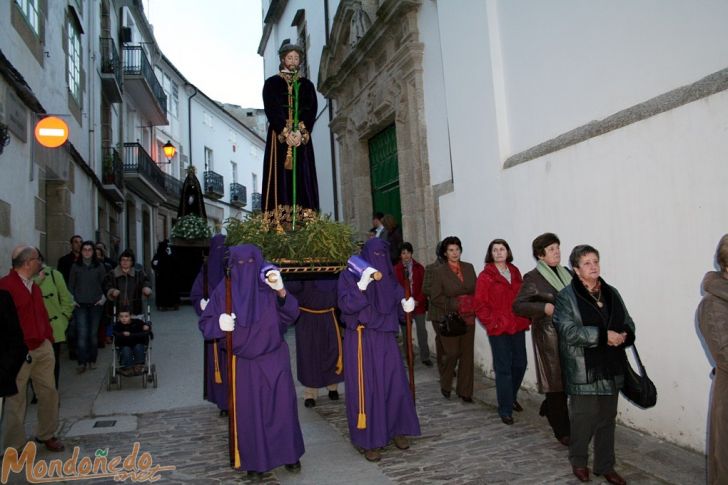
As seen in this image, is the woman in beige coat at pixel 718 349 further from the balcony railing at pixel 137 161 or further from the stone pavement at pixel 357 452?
the balcony railing at pixel 137 161

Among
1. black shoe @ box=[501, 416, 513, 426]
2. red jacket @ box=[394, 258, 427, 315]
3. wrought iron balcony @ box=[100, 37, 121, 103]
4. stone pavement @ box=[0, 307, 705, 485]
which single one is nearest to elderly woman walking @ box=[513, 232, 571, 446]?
stone pavement @ box=[0, 307, 705, 485]

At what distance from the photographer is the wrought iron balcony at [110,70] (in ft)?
52.0

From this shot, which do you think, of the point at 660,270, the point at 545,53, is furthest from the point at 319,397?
the point at 545,53

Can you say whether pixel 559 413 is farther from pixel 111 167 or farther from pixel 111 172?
pixel 111 167

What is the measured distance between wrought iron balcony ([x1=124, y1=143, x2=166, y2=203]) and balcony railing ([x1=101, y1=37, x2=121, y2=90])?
2.67 metres

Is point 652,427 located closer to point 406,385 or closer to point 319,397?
point 406,385

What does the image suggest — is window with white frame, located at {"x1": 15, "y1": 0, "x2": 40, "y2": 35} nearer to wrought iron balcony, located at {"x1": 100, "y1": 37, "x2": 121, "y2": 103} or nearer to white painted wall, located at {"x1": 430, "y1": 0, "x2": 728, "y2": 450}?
white painted wall, located at {"x1": 430, "y1": 0, "x2": 728, "y2": 450}

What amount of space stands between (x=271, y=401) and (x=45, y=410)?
2.16 metres

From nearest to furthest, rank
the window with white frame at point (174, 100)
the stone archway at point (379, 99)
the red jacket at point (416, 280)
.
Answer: the red jacket at point (416, 280) → the stone archway at point (379, 99) → the window with white frame at point (174, 100)

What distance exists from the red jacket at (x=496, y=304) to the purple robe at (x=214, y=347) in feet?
8.07

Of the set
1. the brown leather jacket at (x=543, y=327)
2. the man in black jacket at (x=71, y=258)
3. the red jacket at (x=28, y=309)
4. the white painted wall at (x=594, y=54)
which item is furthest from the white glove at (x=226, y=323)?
the man in black jacket at (x=71, y=258)

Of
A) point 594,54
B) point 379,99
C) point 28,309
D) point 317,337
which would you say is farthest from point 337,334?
point 379,99

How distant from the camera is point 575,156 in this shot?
17.9ft

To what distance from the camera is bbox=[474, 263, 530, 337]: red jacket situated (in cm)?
535
